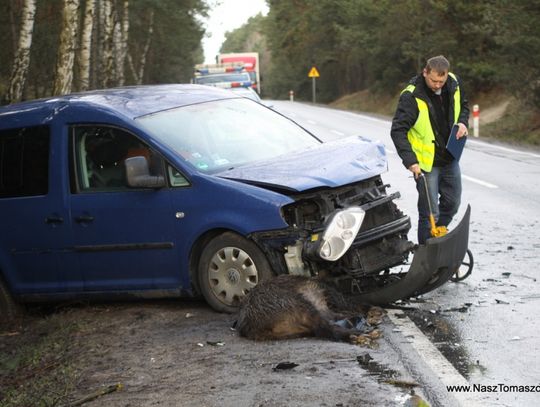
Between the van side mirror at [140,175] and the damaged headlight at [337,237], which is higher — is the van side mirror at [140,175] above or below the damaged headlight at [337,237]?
above

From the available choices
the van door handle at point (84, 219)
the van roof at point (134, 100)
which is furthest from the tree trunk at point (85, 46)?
the van door handle at point (84, 219)

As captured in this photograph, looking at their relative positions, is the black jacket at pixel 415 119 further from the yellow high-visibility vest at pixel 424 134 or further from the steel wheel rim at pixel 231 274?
the steel wheel rim at pixel 231 274

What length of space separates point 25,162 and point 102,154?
74 cm

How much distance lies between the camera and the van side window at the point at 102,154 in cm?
723

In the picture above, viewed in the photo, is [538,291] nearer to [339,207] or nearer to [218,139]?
[339,207]

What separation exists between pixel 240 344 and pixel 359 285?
101cm

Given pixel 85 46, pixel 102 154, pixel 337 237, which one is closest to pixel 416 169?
pixel 337 237

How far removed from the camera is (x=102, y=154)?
24.4ft

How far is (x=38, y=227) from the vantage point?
7516 mm

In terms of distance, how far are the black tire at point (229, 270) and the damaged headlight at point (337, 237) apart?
547mm

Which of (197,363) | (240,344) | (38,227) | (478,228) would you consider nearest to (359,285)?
(240,344)

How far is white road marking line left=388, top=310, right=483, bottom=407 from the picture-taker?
4.73 m

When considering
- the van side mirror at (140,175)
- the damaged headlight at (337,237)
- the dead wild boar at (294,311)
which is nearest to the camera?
the dead wild boar at (294,311)

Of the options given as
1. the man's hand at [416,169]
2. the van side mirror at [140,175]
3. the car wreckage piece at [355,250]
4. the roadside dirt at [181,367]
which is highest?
the van side mirror at [140,175]
